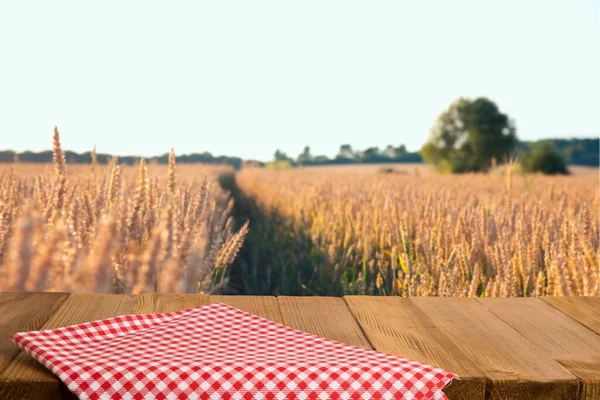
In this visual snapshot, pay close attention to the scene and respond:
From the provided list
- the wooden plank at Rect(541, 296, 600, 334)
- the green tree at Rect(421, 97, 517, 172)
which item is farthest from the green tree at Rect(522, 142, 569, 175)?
the wooden plank at Rect(541, 296, 600, 334)

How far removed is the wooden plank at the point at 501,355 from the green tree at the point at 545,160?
Result: 34993 millimetres

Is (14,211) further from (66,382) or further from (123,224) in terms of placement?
(66,382)

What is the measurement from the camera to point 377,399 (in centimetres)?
94

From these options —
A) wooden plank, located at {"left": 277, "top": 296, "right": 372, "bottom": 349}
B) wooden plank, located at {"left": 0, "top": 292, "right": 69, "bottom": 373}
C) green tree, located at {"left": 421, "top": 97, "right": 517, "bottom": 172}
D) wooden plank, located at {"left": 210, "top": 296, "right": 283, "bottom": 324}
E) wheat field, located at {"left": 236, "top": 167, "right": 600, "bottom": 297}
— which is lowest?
wheat field, located at {"left": 236, "top": 167, "right": 600, "bottom": 297}

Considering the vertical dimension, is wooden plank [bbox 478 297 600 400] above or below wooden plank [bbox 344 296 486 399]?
below

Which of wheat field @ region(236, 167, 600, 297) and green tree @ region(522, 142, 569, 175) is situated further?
green tree @ region(522, 142, 569, 175)

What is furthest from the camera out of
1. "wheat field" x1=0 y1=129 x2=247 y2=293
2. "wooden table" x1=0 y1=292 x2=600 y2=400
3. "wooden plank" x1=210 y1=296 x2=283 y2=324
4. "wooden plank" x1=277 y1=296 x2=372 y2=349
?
"wheat field" x1=0 y1=129 x2=247 y2=293

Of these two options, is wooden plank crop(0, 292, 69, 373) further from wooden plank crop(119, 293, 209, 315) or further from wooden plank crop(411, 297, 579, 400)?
wooden plank crop(411, 297, 579, 400)

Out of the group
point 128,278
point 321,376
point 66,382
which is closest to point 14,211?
point 128,278

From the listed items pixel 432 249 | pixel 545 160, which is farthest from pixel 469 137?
pixel 432 249

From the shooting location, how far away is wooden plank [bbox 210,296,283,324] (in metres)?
1.39

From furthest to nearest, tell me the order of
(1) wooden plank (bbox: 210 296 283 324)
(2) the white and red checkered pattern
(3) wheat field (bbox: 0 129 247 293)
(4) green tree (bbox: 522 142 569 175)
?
(4) green tree (bbox: 522 142 569 175) < (3) wheat field (bbox: 0 129 247 293) < (1) wooden plank (bbox: 210 296 283 324) < (2) the white and red checkered pattern

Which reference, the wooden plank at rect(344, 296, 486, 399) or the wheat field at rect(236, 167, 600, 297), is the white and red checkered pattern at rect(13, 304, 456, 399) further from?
the wheat field at rect(236, 167, 600, 297)

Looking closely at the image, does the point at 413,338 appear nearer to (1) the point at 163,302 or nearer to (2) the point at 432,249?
(1) the point at 163,302
